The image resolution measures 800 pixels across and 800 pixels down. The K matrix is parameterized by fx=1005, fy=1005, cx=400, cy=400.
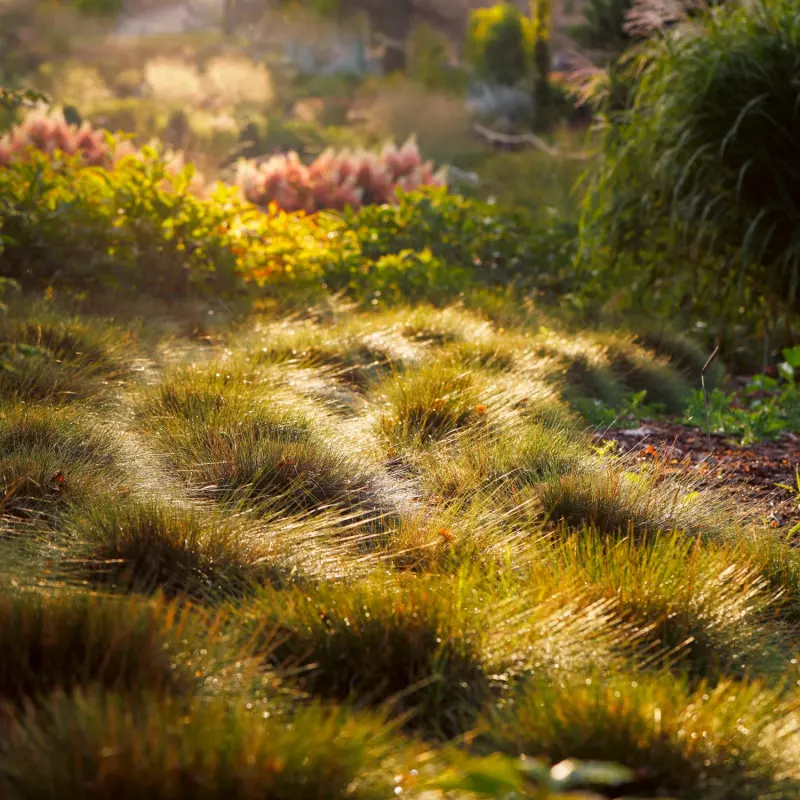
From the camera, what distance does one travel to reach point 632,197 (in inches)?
247

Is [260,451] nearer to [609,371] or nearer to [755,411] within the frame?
[609,371]

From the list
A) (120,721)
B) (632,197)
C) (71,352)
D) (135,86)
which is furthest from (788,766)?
(135,86)

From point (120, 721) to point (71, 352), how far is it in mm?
3339

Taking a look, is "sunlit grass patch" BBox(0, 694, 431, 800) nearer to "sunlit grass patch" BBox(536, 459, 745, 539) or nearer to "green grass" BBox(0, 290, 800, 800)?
"green grass" BBox(0, 290, 800, 800)

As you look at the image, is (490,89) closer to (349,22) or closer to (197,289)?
(349,22)

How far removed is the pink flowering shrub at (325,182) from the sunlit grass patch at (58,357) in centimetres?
417

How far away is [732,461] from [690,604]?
5.96 feet

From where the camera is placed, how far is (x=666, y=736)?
5.88ft

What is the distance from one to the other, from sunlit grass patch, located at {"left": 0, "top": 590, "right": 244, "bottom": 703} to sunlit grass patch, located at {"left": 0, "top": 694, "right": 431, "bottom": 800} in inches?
5.3

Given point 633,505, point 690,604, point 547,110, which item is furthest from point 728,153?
point 547,110

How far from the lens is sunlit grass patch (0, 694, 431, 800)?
1497 mm

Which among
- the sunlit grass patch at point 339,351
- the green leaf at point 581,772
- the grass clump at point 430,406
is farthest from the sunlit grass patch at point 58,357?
the green leaf at point 581,772

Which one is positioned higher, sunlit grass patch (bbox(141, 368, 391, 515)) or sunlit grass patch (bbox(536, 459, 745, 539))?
sunlit grass patch (bbox(536, 459, 745, 539))

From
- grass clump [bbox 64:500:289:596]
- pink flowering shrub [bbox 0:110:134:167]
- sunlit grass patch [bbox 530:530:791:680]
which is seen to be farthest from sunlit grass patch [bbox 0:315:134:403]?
pink flowering shrub [bbox 0:110:134:167]
